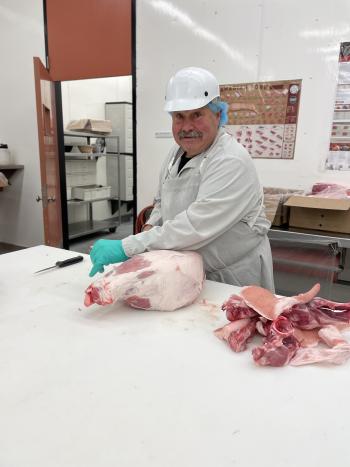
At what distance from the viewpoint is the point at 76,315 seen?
1.04 meters

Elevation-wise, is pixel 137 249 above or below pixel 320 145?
below

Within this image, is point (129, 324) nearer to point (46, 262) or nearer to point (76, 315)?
point (76, 315)

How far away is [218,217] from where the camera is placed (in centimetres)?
123

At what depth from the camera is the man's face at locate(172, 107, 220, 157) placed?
1.35 metres

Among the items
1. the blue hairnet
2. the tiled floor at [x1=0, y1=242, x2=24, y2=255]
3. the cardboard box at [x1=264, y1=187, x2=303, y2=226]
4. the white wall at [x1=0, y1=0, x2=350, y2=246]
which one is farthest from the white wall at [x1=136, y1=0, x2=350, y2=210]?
the tiled floor at [x1=0, y1=242, x2=24, y2=255]

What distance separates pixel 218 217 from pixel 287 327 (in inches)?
18.4

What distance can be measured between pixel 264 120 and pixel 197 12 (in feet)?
3.33

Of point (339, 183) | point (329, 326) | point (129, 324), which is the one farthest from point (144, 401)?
point (339, 183)

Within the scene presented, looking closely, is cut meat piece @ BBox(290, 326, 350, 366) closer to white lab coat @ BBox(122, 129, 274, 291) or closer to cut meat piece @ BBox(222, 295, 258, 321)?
→ cut meat piece @ BBox(222, 295, 258, 321)

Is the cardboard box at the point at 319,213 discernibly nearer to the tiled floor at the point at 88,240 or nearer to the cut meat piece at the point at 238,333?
the cut meat piece at the point at 238,333

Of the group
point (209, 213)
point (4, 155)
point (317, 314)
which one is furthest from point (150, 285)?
point (4, 155)

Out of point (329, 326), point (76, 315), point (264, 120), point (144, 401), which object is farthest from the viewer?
point (264, 120)

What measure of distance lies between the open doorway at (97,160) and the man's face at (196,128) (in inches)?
131

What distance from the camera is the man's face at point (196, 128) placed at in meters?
1.35
